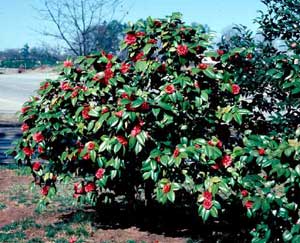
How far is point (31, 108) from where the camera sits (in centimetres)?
519

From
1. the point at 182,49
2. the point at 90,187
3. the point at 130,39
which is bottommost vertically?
the point at 90,187

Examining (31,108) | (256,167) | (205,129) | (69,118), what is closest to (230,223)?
(205,129)

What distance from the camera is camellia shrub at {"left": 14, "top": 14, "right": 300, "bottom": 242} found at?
4.24 m

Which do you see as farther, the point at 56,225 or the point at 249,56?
the point at 56,225

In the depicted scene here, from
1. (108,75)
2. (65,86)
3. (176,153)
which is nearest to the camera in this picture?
(176,153)

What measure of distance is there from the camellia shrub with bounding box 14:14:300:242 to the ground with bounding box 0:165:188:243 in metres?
0.36

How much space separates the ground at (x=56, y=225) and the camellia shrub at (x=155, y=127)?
360 mm

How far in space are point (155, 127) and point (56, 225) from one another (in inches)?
68.8

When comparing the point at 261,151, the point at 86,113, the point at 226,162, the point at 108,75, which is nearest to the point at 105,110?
the point at 86,113

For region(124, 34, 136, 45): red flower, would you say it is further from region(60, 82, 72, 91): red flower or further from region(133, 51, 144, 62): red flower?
region(60, 82, 72, 91): red flower

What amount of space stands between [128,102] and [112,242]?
1.47 meters

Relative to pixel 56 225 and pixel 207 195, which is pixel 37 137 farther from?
pixel 207 195

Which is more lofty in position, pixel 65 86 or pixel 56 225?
pixel 65 86

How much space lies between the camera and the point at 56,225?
5.41 meters
